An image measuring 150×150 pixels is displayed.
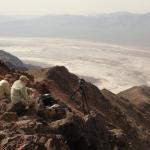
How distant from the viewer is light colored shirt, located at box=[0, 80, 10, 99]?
1320 cm

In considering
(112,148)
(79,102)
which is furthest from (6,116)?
(79,102)

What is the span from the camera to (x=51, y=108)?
1298 cm

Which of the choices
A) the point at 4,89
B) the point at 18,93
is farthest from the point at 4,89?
the point at 18,93

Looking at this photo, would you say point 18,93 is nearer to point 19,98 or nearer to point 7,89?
point 19,98

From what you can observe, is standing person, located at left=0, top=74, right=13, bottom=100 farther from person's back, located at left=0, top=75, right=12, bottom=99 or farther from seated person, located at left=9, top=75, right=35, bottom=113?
seated person, located at left=9, top=75, right=35, bottom=113

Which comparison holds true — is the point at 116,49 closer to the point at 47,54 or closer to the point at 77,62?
the point at 47,54

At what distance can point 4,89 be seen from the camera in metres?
13.3

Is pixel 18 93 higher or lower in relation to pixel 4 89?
higher

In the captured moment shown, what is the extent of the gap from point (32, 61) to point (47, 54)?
2789cm

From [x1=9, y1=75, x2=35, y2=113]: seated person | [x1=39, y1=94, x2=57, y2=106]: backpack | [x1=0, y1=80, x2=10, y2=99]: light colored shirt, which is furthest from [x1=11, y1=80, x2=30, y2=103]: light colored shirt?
[x1=39, y1=94, x2=57, y2=106]: backpack

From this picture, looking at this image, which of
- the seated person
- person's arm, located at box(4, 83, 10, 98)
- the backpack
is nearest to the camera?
the seated person

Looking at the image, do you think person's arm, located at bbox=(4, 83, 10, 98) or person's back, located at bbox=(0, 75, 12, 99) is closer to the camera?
person's back, located at bbox=(0, 75, 12, 99)

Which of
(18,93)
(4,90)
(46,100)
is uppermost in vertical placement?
(18,93)

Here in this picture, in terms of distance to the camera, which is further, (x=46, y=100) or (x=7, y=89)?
(x=46, y=100)
